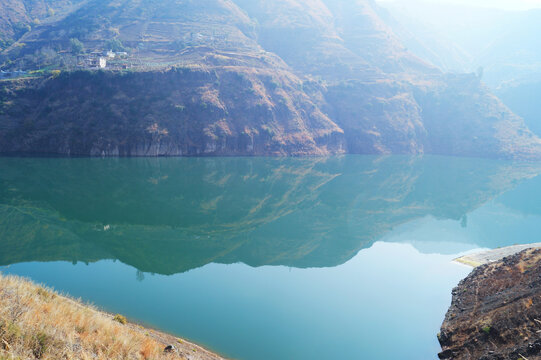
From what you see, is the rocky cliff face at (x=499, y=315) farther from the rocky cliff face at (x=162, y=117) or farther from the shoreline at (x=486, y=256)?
the rocky cliff face at (x=162, y=117)

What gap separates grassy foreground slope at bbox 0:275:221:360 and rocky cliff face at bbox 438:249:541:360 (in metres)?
10.8

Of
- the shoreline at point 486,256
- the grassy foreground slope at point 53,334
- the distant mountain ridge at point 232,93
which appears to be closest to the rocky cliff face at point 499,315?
the shoreline at point 486,256

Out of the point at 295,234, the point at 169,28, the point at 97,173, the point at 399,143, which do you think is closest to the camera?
the point at 295,234

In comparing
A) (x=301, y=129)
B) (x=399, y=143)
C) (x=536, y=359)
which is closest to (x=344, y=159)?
(x=301, y=129)

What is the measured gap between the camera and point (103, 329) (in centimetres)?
947

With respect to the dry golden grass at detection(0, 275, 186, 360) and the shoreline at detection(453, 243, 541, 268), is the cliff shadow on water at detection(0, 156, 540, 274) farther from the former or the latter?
the dry golden grass at detection(0, 275, 186, 360)

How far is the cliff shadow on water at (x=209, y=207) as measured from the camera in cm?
2520

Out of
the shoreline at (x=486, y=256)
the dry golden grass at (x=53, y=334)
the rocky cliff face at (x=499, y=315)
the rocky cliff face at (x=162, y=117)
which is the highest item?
the dry golden grass at (x=53, y=334)

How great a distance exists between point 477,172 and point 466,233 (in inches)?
Result: 1557

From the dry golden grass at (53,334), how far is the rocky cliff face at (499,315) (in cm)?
1089

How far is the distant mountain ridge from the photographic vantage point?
61.1m

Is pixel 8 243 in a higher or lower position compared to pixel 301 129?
higher

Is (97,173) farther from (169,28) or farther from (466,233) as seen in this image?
(169,28)

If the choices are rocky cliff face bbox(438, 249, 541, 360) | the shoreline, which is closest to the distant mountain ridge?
the shoreline
